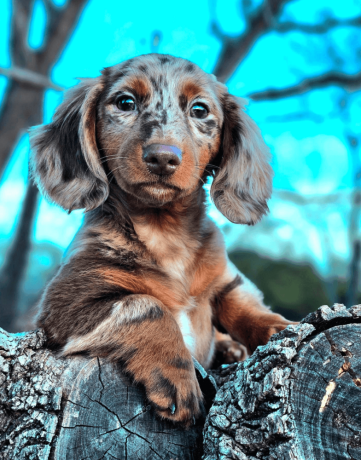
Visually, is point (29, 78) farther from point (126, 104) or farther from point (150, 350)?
point (150, 350)

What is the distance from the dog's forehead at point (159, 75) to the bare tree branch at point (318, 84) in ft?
17.2

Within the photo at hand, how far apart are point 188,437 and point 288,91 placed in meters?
7.18

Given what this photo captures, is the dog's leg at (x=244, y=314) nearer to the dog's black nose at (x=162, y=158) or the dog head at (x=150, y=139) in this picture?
the dog head at (x=150, y=139)

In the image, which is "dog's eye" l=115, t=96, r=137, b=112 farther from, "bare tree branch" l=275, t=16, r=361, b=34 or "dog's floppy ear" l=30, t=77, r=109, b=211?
"bare tree branch" l=275, t=16, r=361, b=34

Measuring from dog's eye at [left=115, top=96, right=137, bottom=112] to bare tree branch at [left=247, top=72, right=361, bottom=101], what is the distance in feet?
18.2

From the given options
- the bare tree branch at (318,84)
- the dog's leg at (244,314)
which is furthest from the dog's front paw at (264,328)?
the bare tree branch at (318,84)

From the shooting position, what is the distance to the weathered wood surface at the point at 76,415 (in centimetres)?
178

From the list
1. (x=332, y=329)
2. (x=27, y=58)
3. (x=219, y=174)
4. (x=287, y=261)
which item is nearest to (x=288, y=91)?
(x=287, y=261)

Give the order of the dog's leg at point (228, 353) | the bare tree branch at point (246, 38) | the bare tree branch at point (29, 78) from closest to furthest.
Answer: the dog's leg at point (228, 353) < the bare tree branch at point (29, 78) < the bare tree branch at point (246, 38)

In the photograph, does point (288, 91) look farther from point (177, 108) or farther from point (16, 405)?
point (16, 405)

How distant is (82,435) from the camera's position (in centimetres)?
178

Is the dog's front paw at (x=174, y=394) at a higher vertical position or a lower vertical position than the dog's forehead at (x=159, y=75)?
lower

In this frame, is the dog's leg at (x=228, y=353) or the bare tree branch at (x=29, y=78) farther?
the bare tree branch at (x=29, y=78)

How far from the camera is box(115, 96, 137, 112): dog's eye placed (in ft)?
8.58
